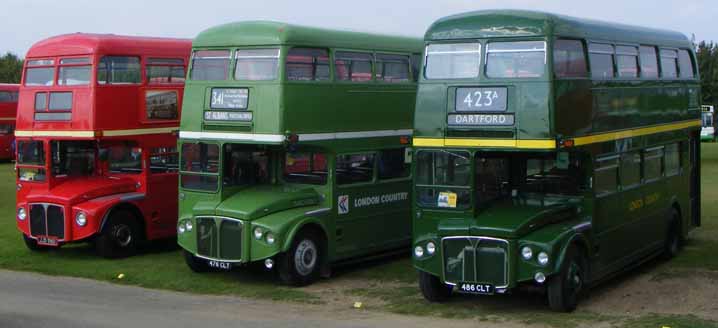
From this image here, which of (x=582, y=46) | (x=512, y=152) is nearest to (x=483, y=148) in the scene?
(x=512, y=152)

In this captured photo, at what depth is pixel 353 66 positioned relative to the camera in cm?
1617

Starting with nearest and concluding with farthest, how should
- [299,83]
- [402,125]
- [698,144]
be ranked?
[299,83], [402,125], [698,144]

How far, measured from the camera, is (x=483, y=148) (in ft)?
40.6

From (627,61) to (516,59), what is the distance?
317 cm

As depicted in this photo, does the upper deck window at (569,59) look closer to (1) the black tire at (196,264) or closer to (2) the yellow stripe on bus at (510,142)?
(2) the yellow stripe on bus at (510,142)

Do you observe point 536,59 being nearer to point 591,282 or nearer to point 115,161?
point 591,282

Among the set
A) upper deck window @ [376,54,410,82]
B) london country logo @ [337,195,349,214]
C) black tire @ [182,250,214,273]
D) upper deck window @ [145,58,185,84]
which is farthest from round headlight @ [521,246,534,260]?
upper deck window @ [145,58,185,84]

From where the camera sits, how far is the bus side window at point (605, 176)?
1343cm

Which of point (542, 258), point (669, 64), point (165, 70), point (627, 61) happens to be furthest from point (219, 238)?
point (669, 64)

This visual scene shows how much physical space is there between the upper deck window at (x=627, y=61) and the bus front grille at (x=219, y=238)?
5.99 m

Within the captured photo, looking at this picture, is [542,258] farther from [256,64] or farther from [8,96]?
[8,96]

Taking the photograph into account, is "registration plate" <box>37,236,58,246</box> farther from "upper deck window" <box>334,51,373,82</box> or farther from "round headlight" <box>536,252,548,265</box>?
"round headlight" <box>536,252,548,265</box>

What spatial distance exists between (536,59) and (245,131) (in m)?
4.71

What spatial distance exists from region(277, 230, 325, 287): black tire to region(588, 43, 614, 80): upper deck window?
4869 millimetres
